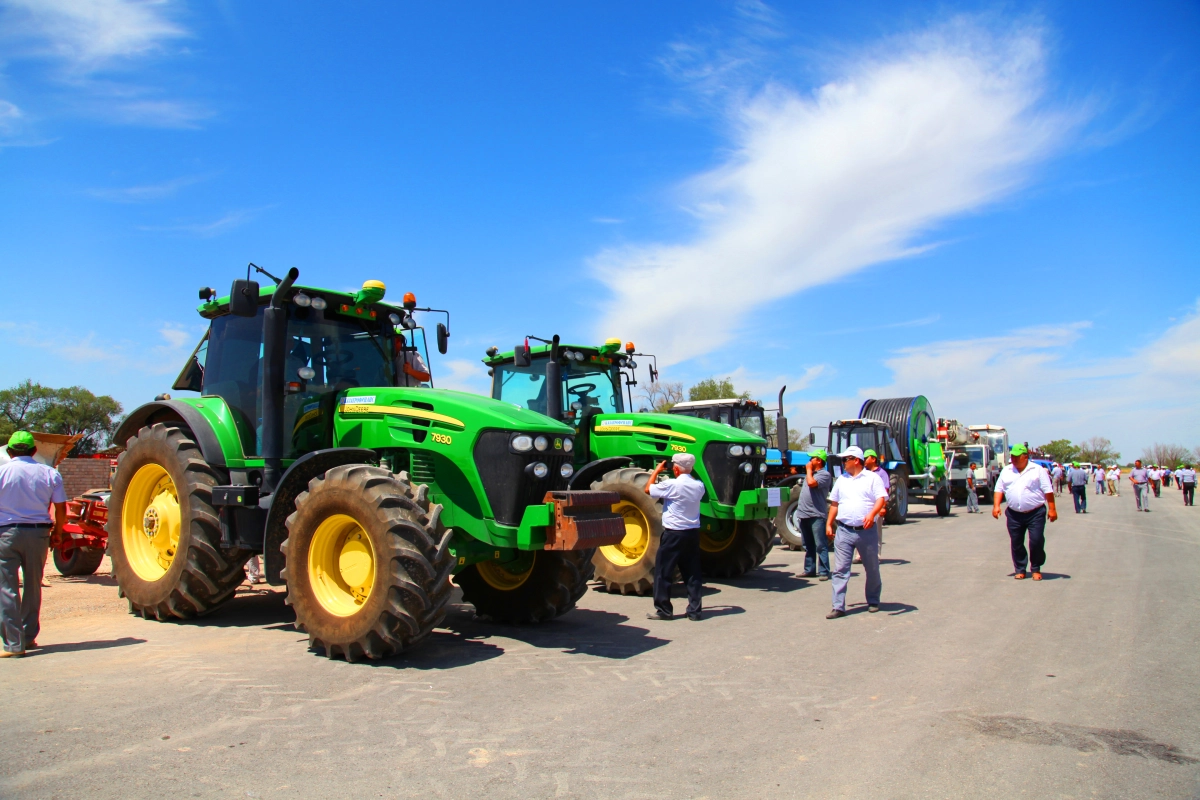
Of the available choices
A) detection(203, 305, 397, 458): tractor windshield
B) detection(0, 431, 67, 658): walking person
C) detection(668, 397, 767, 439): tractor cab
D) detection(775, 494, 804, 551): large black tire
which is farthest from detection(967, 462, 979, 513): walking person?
detection(0, 431, 67, 658): walking person

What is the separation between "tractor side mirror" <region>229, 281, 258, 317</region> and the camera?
6.27 metres

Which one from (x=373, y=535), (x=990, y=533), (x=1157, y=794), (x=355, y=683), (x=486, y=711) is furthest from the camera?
(x=990, y=533)

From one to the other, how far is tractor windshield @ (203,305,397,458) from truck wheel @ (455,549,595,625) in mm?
1951

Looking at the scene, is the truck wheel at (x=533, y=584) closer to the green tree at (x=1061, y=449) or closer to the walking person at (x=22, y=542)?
the walking person at (x=22, y=542)

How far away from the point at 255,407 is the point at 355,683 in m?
3.02

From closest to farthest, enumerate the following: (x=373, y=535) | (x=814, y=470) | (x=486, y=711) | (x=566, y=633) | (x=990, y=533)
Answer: (x=486, y=711) < (x=373, y=535) < (x=566, y=633) < (x=814, y=470) < (x=990, y=533)

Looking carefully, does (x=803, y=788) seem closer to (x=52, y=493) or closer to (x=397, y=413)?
(x=397, y=413)

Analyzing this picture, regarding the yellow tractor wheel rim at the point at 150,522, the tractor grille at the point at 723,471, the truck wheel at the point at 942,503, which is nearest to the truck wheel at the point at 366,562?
the yellow tractor wheel rim at the point at 150,522

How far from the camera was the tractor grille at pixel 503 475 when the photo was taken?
5844 millimetres

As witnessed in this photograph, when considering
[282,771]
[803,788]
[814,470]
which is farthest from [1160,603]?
[282,771]

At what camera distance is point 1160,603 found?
7867 mm

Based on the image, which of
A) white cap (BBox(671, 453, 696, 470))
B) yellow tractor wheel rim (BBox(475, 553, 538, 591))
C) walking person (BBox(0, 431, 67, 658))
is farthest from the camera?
white cap (BBox(671, 453, 696, 470))

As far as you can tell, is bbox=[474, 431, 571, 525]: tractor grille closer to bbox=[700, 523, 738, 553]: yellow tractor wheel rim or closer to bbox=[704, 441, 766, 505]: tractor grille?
bbox=[704, 441, 766, 505]: tractor grille

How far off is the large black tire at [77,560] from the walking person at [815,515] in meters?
8.69
